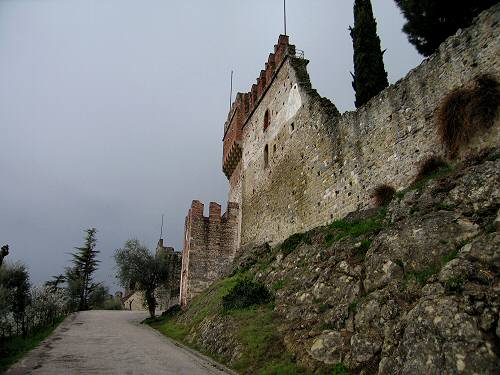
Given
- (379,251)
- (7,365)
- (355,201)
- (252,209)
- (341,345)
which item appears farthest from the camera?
(252,209)

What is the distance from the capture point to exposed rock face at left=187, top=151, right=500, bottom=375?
526 centimetres

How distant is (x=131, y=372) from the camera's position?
838cm

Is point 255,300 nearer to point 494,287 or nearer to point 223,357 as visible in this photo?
point 223,357

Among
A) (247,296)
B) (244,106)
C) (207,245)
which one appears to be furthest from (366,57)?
(207,245)

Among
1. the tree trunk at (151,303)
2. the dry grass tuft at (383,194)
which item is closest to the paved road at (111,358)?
the dry grass tuft at (383,194)

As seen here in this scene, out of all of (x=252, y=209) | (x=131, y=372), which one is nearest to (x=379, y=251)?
(x=131, y=372)

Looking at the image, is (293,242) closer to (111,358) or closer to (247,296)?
(247,296)

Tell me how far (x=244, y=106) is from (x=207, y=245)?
9.32 meters

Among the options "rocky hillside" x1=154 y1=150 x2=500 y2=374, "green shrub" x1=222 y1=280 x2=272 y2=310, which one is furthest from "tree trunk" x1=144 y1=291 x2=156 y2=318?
"rocky hillside" x1=154 y1=150 x2=500 y2=374

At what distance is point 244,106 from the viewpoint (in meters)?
26.8

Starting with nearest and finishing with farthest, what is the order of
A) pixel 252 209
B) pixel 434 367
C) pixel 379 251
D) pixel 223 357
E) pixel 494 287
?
pixel 434 367 < pixel 494 287 < pixel 379 251 < pixel 223 357 < pixel 252 209

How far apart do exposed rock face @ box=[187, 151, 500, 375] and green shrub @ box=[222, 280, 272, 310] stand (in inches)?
35.8

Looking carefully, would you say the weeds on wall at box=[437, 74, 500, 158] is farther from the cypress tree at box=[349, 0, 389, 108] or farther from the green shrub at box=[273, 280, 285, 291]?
the cypress tree at box=[349, 0, 389, 108]

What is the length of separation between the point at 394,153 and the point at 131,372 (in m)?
8.86
